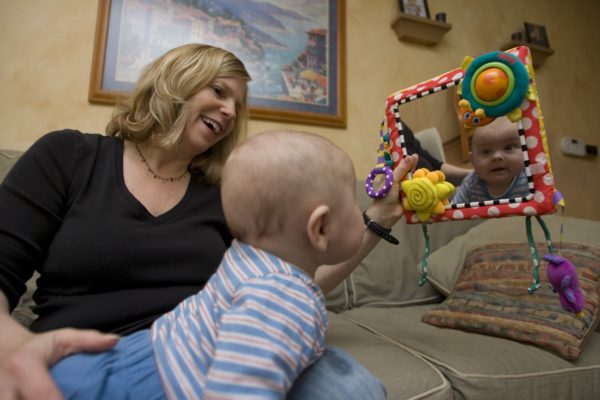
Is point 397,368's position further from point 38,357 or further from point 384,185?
point 38,357

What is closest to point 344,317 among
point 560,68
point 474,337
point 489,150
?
point 474,337

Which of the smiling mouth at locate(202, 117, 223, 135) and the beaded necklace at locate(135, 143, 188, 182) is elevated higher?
the smiling mouth at locate(202, 117, 223, 135)

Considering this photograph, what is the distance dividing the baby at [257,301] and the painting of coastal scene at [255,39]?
1.31 metres

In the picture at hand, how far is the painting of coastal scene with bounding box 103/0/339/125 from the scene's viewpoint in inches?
64.4

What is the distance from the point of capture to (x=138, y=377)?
505 millimetres

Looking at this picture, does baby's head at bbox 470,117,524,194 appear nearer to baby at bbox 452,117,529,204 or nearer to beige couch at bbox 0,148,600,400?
baby at bbox 452,117,529,204

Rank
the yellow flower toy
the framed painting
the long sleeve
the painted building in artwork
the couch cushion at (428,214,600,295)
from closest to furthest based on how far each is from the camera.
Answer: the long sleeve
the yellow flower toy
the couch cushion at (428,214,600,295)
the framed painting
the painted building in artwork

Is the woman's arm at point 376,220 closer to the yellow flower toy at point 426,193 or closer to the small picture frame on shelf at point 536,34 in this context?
the yellow flower toy at point 426,193

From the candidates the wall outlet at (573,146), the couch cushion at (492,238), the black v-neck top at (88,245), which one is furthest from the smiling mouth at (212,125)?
A: the wall outlet at (573,146)

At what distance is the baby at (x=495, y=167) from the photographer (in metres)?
0.75

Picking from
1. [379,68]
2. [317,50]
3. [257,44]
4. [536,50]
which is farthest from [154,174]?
[536,50]

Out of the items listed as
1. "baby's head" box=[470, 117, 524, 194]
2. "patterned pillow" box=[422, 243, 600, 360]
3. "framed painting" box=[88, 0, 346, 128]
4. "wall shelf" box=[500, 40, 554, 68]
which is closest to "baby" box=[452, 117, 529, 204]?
"baby's head" box=[470, 117, 524, 194]

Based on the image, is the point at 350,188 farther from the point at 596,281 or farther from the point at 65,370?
the point at 596,281

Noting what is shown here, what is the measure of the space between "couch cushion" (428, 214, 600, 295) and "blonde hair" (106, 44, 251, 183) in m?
0.95
